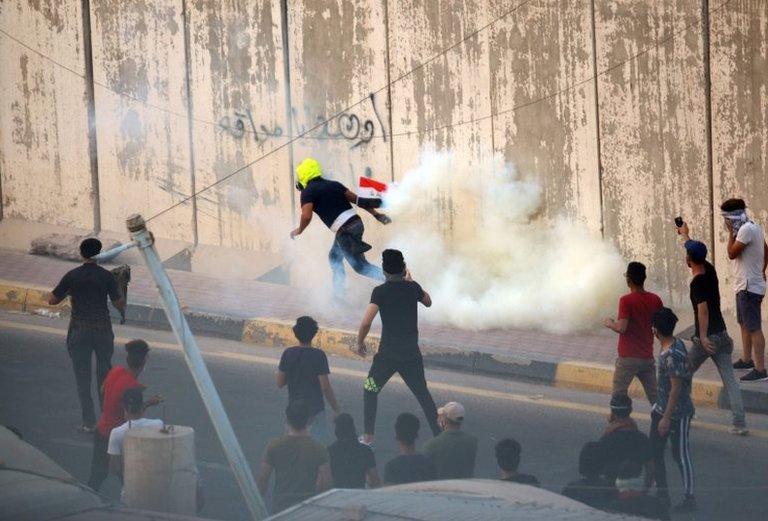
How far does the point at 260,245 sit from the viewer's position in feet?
56.3

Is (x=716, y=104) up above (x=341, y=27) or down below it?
below

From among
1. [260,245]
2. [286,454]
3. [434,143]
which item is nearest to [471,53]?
[434,143]

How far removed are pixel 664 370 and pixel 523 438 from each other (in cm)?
168

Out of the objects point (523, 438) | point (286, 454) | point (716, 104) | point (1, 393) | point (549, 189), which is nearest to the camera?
point (286, 454)

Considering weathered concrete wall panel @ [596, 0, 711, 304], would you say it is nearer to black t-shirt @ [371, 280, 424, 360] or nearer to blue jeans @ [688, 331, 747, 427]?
blue jeans @ [688, 331, 747, 427]

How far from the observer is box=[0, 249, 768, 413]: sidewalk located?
1339 cm

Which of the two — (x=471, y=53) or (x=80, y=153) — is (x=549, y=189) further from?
(x=80, y=153)

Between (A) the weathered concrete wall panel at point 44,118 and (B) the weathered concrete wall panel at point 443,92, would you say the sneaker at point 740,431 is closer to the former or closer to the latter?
(B) the weathered concrete wall panel at point 443,92

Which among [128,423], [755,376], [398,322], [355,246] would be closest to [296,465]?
[128,423]

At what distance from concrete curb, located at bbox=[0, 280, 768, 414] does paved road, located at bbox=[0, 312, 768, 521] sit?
0.22 m

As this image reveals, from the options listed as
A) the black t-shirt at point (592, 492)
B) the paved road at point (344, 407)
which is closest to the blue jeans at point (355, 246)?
the paved road at point (344, 407)

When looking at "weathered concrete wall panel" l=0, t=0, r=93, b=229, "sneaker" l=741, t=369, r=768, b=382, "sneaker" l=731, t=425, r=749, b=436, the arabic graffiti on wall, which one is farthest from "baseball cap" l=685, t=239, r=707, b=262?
"weathered concrete wall panel" l=0, t=0, r=93, b=229

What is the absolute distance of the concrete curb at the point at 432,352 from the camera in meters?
12.8

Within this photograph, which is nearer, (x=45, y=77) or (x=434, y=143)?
(x=434, y=143)
